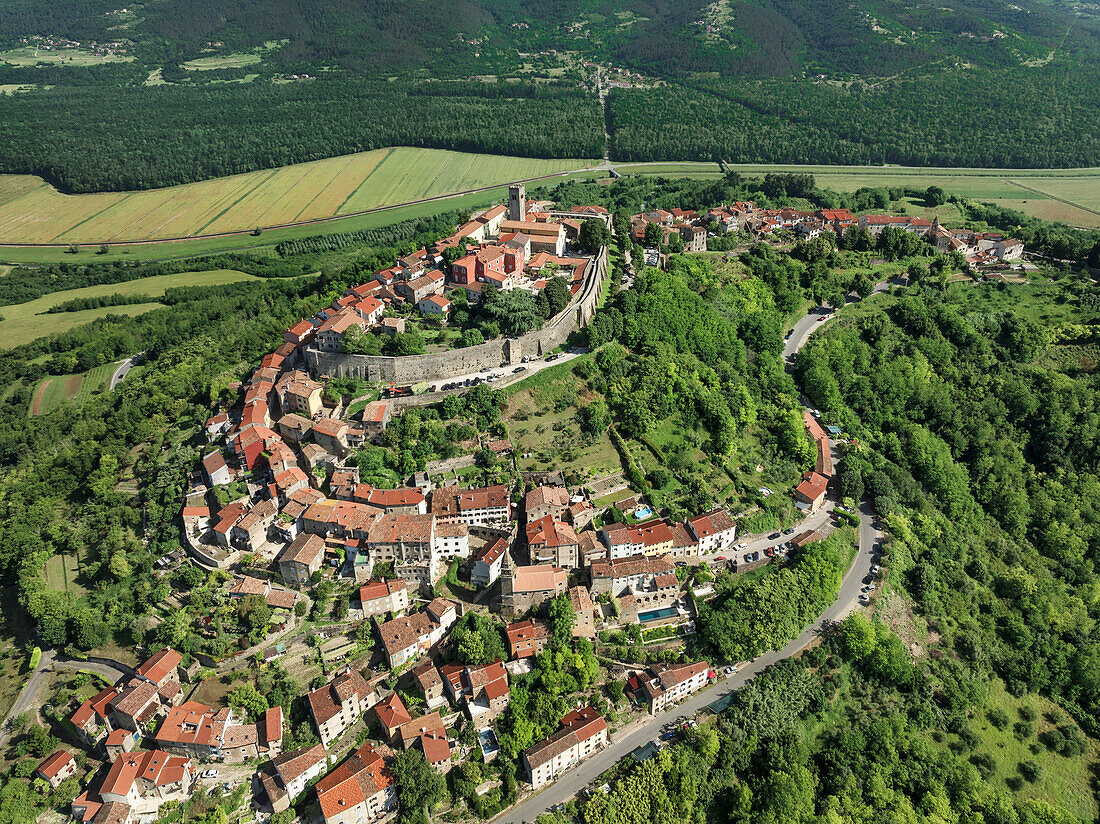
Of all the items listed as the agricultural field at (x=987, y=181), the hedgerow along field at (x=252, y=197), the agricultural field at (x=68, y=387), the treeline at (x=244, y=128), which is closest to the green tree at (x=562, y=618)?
the agricultural field at (x=68, y=387)

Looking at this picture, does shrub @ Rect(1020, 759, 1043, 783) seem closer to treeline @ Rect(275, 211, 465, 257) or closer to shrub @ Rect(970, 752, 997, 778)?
shrub @ Rect(970, 752, 997, 778)

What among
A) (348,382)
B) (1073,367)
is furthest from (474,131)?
(1073,367)

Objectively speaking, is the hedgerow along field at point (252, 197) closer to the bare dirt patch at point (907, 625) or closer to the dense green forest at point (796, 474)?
the dense green forest at point (796, 474)

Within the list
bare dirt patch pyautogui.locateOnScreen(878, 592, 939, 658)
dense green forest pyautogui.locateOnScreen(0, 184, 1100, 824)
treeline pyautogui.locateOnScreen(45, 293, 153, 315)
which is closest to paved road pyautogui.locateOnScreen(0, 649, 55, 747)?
dense green forest pyautogui.locateOnScreen(0, 184, 1100, 824)

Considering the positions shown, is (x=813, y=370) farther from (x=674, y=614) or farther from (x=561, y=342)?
(x=674, y=614)

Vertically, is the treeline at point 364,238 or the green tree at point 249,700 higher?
the treeline at point 364,238
